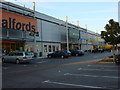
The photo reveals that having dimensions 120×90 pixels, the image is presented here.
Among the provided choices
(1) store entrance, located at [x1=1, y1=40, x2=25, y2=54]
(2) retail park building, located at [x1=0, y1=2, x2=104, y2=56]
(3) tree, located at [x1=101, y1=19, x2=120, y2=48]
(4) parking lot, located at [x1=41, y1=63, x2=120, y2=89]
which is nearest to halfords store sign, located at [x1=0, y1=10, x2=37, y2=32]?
(2) retail park building, located at [x1=0, y1=2, x2=104, y2=56]

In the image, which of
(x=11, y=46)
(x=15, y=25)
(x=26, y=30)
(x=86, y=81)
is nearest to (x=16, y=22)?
(x=15, y=25)

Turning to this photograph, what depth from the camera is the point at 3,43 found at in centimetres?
2691

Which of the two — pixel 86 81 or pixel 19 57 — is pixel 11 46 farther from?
pixel 86 81

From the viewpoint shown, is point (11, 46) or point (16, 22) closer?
point (16, 22)

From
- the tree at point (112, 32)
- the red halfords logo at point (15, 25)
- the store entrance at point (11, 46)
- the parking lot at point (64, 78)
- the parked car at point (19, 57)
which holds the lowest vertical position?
the parking lot at point (64, 78)

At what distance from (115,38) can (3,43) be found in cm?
1856

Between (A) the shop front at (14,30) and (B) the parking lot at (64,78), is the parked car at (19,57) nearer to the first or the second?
(B) the parking lot at (64,78)

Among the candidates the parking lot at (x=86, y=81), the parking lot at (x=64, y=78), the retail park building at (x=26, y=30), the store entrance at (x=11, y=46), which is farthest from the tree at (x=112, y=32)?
the store entrance at (x=11, y=46)

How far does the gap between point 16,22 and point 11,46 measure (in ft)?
15.0

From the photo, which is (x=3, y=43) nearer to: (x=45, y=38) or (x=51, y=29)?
(x=45, y=38)

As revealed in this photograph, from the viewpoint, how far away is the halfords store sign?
84.3ft

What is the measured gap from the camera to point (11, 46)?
28.6 meters

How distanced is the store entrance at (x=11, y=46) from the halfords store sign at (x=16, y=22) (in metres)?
2.92

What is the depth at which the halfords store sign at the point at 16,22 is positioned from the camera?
25703mm
